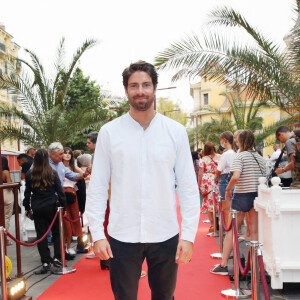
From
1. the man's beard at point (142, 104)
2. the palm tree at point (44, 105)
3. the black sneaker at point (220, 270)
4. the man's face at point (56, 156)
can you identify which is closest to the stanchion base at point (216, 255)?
the black sneaker at point (220, 270)

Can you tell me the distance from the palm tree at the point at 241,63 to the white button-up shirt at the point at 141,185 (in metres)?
7.05

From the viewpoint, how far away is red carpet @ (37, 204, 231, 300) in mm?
5145

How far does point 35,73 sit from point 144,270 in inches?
360

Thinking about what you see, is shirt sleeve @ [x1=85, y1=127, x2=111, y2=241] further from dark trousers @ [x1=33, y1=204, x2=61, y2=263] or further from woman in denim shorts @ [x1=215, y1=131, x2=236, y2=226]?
woman in denim shorts @ [x1=215, y1=131, x2=236, y2=226]

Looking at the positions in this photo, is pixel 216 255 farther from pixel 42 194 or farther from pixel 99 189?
pixel 99 189

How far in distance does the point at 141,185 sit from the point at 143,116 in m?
0.46

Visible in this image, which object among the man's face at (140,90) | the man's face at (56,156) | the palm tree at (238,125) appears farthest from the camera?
the palm tree at (238,125)

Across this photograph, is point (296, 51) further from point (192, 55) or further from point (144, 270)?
point (144, 270)

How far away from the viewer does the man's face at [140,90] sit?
2.63 m

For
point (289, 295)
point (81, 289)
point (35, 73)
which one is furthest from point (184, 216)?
point (35, 73)

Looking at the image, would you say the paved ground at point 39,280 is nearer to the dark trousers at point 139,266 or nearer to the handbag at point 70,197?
the handbag at point 70,197

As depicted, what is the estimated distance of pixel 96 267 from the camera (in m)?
6.56

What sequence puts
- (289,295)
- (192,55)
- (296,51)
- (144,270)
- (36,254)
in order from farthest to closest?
1. (192,55)
2. (296,51)
3. (36,254)
4. (144,270)
5. (289,295)

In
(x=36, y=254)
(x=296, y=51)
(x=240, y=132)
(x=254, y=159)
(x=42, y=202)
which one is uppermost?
(x=296, y=51)
